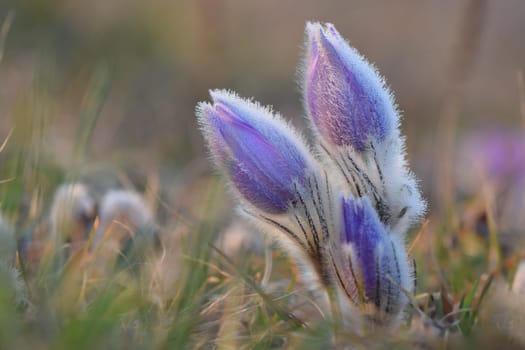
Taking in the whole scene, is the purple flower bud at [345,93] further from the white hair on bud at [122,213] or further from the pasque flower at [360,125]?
the white hair on bud at [122,213]

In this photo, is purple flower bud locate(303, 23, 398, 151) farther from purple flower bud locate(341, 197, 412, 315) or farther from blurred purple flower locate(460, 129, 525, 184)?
blurred purple flower locate(460, 129, 525, 184)

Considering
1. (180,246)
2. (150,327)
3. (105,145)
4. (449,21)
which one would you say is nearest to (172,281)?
(180,246)

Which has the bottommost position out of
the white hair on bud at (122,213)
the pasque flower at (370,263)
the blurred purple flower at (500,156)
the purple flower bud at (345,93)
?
the pasque flower at (370,263)

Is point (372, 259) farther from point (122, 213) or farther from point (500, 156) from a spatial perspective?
point (500, 156)

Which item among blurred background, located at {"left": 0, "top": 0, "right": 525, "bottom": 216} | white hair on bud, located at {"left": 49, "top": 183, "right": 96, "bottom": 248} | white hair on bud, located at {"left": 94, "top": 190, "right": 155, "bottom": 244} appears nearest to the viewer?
white hair on bud, located at {"left": 49, "top": 183, "right": 96, "bottom": 248}

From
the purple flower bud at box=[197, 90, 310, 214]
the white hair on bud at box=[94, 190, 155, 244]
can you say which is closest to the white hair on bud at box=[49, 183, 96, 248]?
the white hair on bud at box=[94, 190, 155, 244]

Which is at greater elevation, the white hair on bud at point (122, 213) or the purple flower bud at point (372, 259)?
the white hair on bud at point (122, 213)

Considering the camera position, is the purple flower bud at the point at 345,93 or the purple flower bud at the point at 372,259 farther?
the purple flower bud at the point at 345,93

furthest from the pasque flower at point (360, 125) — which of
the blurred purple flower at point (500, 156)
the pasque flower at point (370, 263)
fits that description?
the blurred purple flower at point (500, 156)

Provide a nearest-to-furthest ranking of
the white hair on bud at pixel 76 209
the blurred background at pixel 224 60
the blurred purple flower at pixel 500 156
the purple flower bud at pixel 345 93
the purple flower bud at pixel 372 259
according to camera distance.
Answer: the purple flower bud at pixel 372 259 < the purple flower bud at pixel 345 93 < the white hair on bud at pixel 76 209 < the blurred purple flower at pixel 500 156 < the blurred background at pixel 224 60
